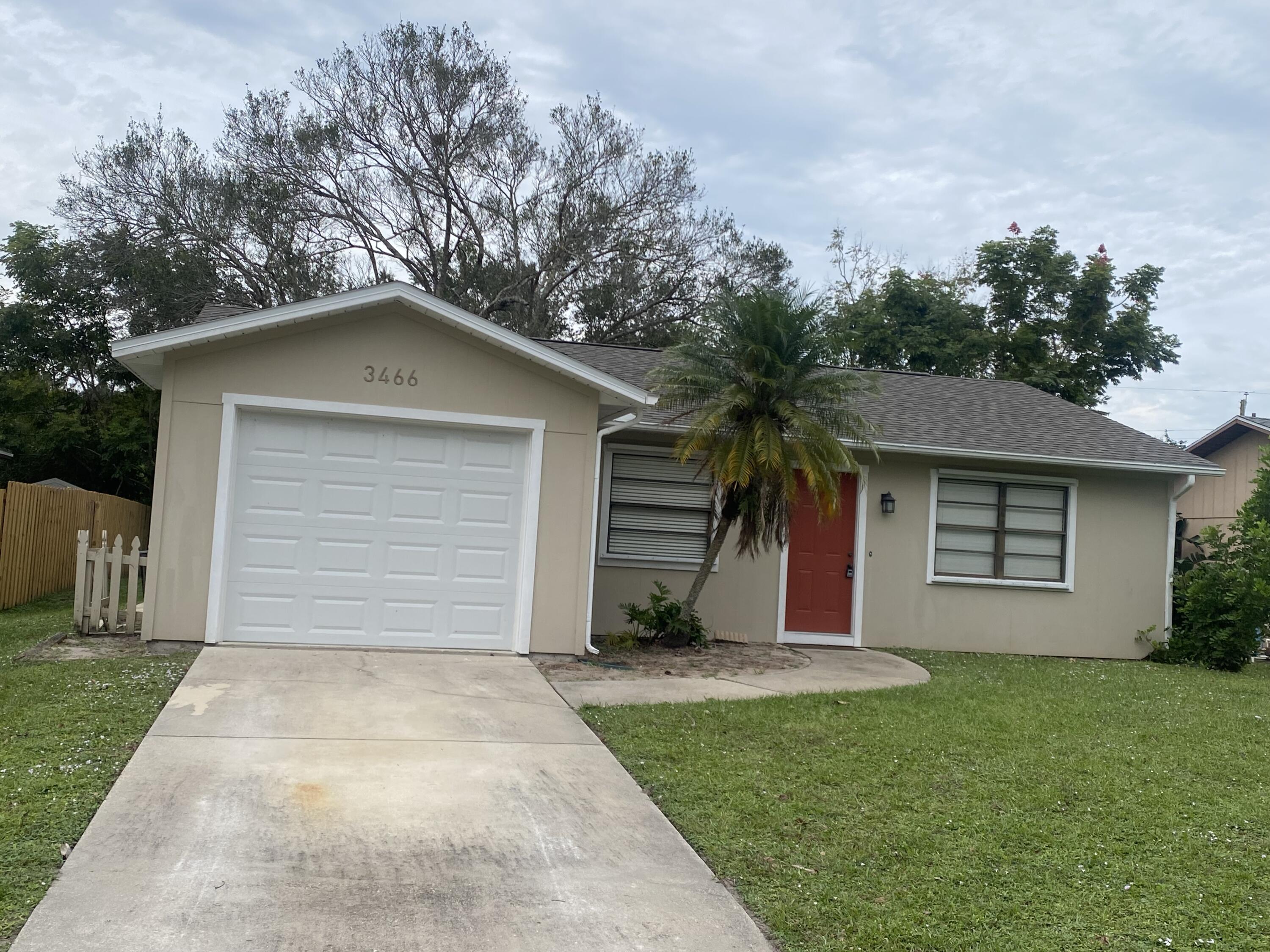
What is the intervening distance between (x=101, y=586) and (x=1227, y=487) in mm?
21452

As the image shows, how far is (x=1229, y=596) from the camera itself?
12.1m

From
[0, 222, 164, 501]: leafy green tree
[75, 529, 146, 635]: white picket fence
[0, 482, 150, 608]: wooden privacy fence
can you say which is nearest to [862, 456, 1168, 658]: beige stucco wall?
[75, 529, 146, 635]: white picket fence

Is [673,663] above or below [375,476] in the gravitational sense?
below

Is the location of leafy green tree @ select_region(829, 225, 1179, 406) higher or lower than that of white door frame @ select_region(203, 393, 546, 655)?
higher

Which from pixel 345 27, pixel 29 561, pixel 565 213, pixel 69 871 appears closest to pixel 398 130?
pixel 345 27

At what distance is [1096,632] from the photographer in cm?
1299

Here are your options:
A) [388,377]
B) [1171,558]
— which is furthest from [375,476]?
[1171,558]

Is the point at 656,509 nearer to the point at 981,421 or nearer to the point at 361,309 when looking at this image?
the point at 361,309

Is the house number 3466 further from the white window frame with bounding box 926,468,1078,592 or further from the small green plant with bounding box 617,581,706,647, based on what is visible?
the white window frame with bounding box 926,468,1078,592

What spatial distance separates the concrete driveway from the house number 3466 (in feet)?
10.6

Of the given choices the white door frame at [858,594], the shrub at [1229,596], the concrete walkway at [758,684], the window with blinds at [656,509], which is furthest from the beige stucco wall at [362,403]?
the shrub at [1229,596]

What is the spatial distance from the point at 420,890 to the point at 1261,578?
36.6 feet

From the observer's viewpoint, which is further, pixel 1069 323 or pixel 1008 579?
pixel 1069 323

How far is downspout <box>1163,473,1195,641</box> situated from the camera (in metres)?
13.1
